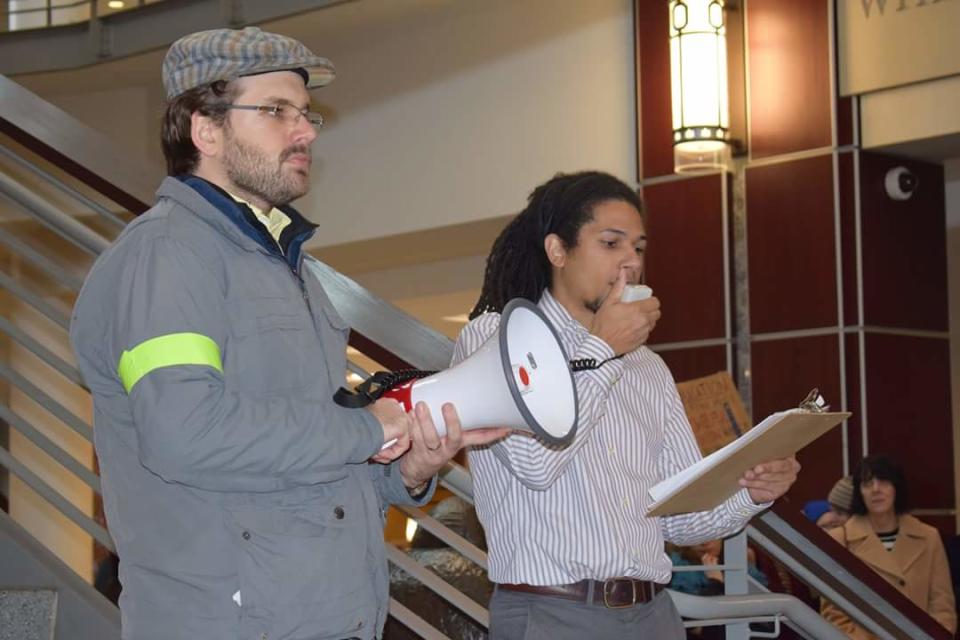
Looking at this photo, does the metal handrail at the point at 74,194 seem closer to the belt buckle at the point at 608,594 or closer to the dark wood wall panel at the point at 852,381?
the belt buckle at the point at 608,594

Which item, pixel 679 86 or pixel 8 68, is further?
pixel 8 68

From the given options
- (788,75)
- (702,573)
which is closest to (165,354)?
(702,573)

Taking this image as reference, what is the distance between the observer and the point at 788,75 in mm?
6582

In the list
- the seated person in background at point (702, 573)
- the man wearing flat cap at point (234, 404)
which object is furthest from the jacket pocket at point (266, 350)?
the seated person in background at point (702, 573)

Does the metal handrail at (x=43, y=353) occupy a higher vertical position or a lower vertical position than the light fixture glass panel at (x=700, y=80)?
lower

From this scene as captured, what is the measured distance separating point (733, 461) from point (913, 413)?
4.57 m

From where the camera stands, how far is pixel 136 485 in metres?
1.75

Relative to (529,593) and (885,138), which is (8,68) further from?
(529,593)

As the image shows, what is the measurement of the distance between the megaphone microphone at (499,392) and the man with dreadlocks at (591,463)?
0.98 feet

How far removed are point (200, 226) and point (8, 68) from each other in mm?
7339

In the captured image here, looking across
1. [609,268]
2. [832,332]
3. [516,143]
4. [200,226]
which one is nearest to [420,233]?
[516,143]

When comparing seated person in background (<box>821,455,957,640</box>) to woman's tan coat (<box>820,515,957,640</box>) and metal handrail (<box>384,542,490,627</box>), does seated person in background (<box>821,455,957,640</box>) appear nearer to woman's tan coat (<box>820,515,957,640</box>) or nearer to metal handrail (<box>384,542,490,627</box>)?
woman's tan coat (<box>820,515,957,640</box>)

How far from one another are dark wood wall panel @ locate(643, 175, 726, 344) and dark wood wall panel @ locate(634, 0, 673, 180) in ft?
0.47

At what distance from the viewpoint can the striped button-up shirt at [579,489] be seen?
226 centimetres
